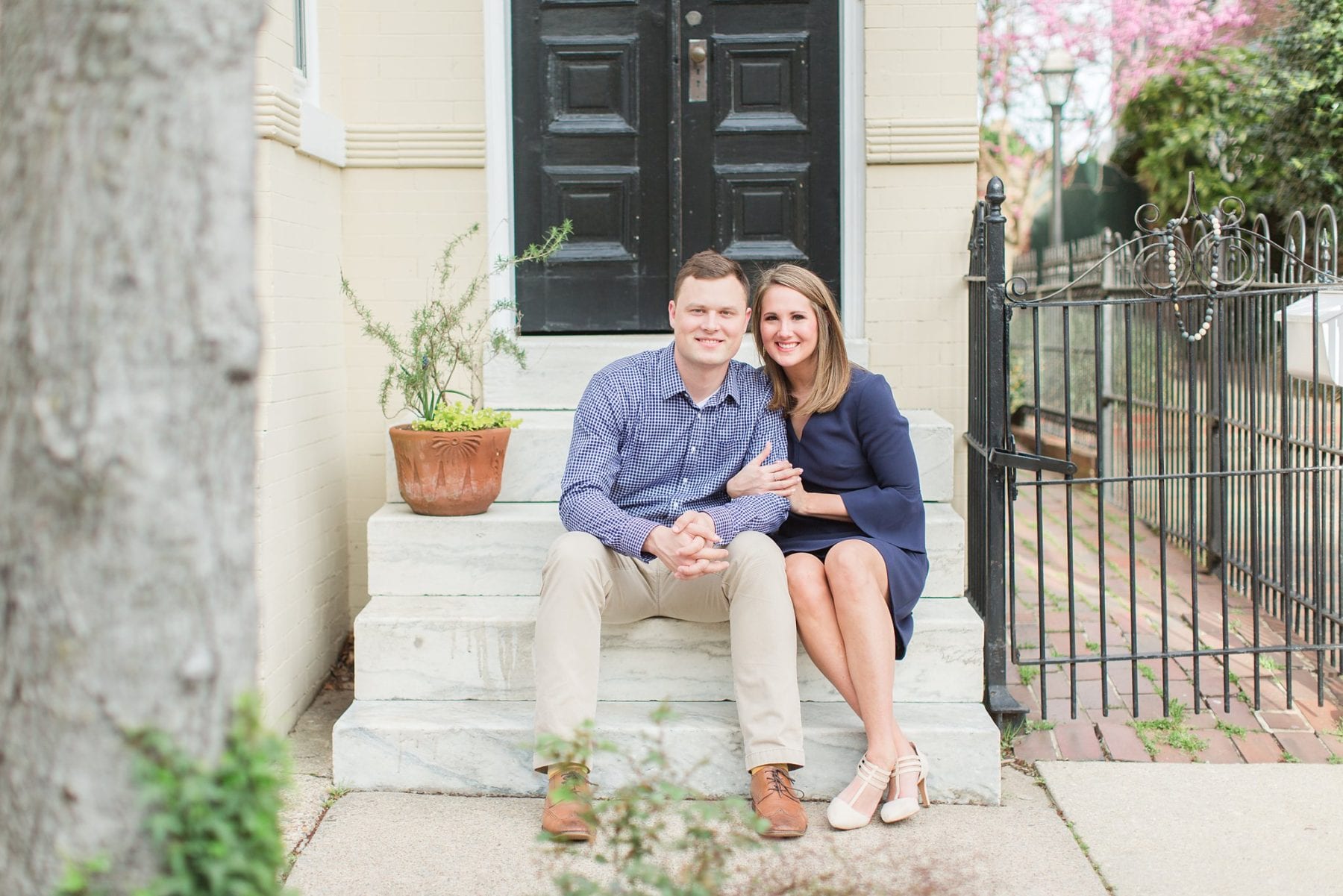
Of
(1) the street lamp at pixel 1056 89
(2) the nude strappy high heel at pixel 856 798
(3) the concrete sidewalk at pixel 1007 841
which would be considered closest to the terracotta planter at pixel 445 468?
(3) the concrete sidewalk at pixel 1007 841

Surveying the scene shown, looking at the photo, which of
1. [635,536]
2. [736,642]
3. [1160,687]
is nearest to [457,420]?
[635,536]

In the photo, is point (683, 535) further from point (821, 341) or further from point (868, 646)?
point (821, 341)

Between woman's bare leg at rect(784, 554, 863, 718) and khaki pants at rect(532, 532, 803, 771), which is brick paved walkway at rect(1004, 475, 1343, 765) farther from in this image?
khaki pants at rect(532, 532, 803, 771)

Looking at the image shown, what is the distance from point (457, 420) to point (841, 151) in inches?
78.2

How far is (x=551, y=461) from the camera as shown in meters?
4.53

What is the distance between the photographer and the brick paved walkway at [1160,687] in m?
4.03

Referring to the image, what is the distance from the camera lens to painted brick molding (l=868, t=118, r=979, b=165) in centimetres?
491

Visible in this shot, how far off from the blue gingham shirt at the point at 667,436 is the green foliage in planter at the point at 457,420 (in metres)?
0.57

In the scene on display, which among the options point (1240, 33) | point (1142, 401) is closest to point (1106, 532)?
point (1142, 401)

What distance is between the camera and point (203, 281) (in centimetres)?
158

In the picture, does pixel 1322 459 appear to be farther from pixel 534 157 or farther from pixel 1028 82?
pixel 1028 82

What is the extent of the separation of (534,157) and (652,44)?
0.64 metres

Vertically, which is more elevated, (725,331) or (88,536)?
(725,331)

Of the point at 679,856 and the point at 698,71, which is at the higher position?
the point at 698,71
